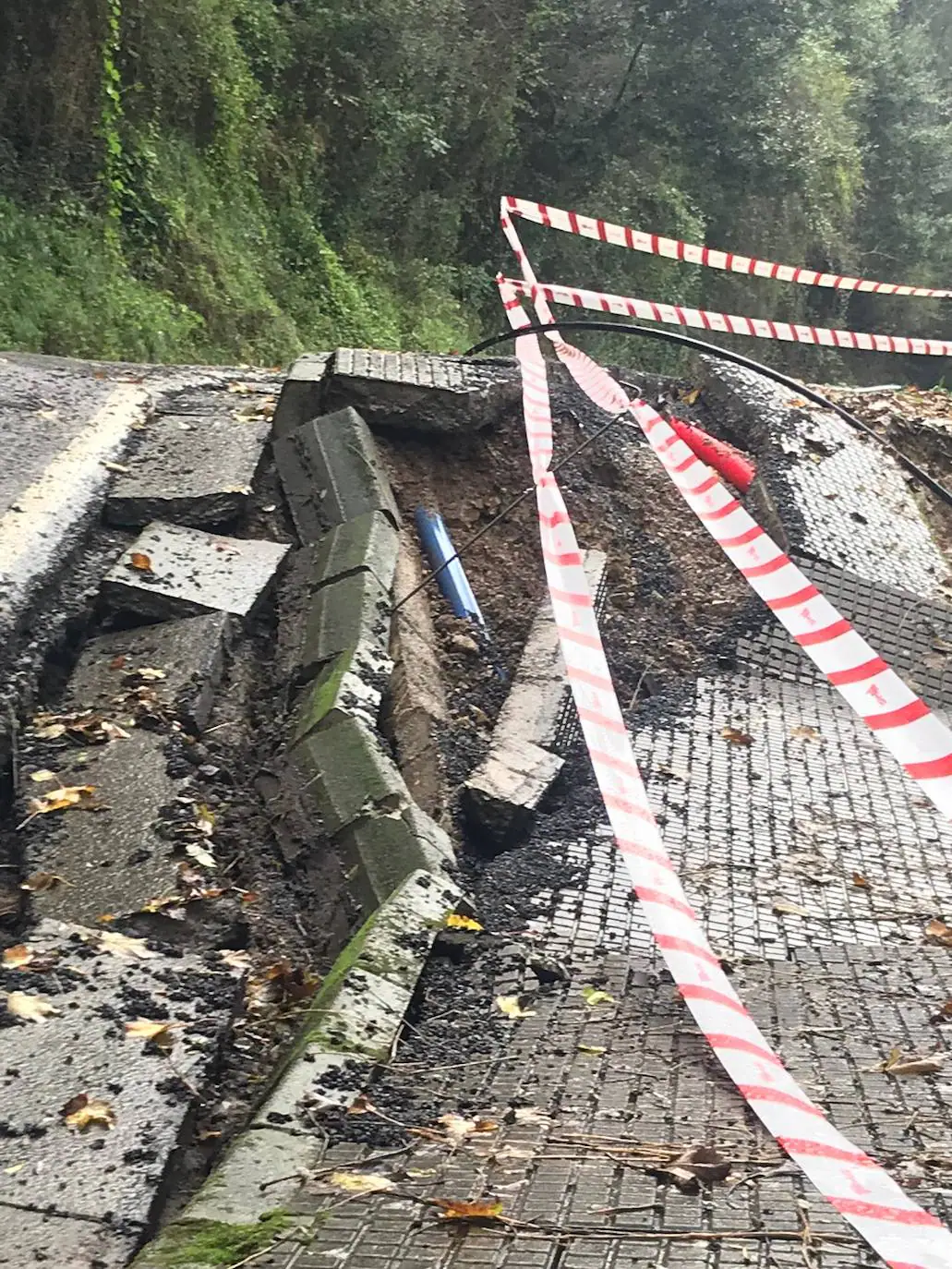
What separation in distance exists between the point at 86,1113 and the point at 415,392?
13.3 ft

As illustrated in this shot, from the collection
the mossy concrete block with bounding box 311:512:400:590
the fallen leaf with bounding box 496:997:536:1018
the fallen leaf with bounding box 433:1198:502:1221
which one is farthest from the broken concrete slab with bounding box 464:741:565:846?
the fallen leaf with bounding box 433:1198:502:1221

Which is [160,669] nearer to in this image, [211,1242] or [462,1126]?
[462,1126]

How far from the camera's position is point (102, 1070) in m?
2.56

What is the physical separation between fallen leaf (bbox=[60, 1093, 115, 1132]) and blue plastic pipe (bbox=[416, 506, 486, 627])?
3.03 metres

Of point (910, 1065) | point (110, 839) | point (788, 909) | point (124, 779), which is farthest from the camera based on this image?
point (788, 909)

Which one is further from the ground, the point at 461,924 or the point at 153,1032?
the point at 461,924

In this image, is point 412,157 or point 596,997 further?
point 412,157

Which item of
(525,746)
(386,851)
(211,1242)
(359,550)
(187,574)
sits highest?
(359,550)

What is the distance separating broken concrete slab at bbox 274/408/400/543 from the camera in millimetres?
5211

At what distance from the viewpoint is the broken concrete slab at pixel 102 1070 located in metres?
2.29

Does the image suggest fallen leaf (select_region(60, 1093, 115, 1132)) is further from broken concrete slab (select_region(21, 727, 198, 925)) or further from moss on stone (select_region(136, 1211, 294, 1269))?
broken concrete slab (select_region(21, 727, 198, 925))

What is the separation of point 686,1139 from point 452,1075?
→ 626 millimetres

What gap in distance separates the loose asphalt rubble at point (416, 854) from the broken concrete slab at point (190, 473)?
20mm

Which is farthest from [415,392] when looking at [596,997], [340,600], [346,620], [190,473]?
[596,997]
